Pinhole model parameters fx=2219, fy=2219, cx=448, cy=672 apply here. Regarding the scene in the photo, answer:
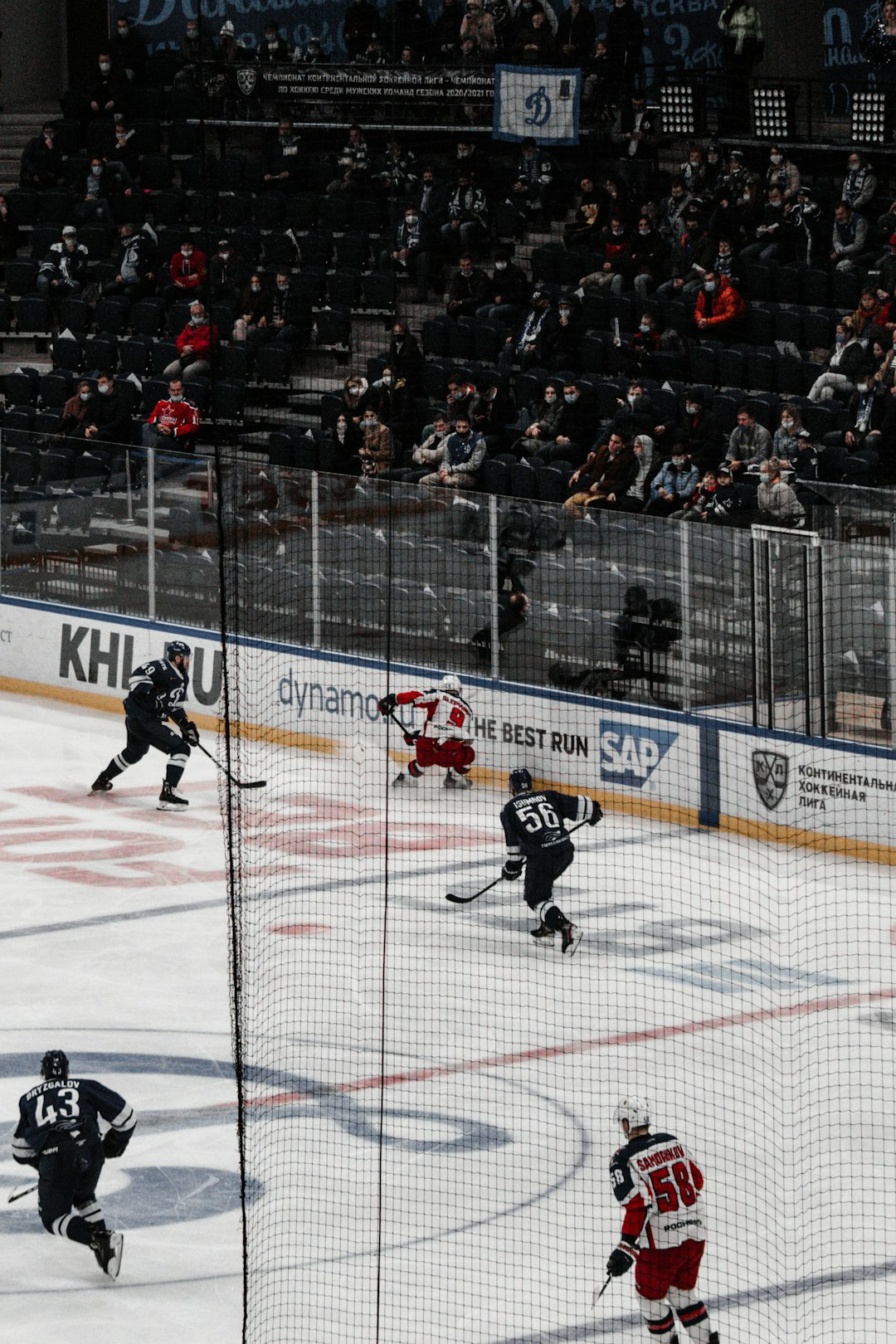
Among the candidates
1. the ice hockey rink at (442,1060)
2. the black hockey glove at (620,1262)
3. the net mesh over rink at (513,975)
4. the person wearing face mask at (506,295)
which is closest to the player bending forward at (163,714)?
the ice hockey rink at (442,1060)

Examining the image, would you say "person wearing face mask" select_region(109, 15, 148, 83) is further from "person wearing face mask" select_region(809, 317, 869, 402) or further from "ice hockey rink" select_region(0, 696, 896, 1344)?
"ice hockey rink" select_region(0, 696, 896, 1344)

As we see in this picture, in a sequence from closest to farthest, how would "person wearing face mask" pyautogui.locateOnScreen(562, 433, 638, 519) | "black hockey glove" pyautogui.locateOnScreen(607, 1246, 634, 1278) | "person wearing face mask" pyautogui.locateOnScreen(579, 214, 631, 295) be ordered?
"black hockey glove" pyautogui.locateOnScreen(607, 1246, 634, 1278) → "person wearing face mask" pyautogui.locateOnScreen(562, 433, 638, 519) → "person wearing face mask" pyautogui.locateOnScreen(579, 214, 631, 295)

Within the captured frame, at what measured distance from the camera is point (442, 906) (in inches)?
521

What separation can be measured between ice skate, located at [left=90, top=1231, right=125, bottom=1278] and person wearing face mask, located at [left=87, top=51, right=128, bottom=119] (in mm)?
18934

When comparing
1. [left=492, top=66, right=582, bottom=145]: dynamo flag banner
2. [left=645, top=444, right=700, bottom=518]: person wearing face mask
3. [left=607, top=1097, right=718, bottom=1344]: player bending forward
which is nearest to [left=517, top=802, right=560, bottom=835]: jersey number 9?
[left=645, top=444, right=700, bottom=518]: person wearing face mask

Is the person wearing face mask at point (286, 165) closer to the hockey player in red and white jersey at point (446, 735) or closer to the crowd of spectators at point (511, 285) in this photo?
the crowd of spectators at point (511, 285)

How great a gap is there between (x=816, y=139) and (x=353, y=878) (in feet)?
30.4

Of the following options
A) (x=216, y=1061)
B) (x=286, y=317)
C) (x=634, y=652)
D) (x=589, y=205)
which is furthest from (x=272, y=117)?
(x=216, y=1061)

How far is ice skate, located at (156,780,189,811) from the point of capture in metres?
15.6

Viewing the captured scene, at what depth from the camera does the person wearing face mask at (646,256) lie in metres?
18.8

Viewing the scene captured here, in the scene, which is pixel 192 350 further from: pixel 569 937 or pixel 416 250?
pixel 569 937

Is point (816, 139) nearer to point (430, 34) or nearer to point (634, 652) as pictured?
point (430, 34)

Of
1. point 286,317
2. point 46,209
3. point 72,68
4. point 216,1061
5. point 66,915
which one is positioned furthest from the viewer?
point 72,68

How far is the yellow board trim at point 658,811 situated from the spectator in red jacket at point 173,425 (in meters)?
2.70
